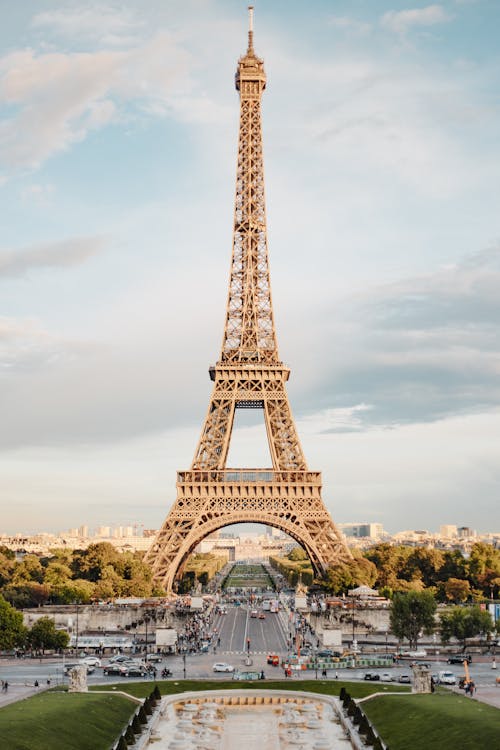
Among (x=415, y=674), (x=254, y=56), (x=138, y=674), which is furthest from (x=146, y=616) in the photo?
(x=254, y=56)

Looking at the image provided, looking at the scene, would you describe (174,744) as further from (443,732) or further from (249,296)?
(249,296)

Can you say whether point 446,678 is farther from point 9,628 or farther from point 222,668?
point 9,628

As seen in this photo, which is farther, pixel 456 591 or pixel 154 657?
pixel 456 591

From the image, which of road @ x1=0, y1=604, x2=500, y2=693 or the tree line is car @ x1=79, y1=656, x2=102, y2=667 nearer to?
road @ x1=0, y1=604, x2=500, y2=693

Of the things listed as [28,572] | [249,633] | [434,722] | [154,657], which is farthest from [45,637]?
[28,572]

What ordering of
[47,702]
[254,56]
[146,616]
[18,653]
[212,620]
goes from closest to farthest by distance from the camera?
[47,702]
[18,653]
[146,616]
[212,620]
[254,56]

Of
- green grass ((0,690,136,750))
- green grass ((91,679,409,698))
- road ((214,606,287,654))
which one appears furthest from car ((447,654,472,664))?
green grass ((0,690,136,750))
